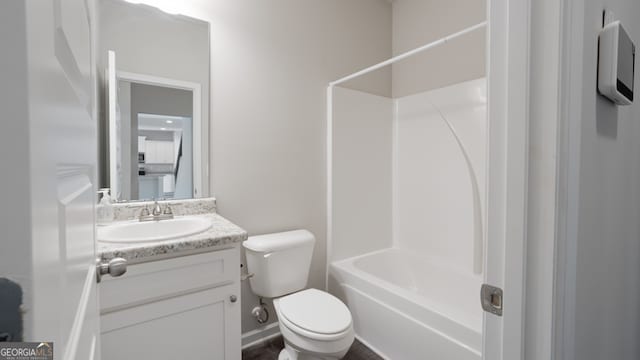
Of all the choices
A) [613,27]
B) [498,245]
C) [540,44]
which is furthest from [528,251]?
[613,27]

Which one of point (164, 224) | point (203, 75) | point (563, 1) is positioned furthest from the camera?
point (203, 75)

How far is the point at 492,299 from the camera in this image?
1.97 feet

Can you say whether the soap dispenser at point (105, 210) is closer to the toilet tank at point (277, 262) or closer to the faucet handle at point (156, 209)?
the faucet handle at point (156, 209)

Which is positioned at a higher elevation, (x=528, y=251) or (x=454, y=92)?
(x=454, y=92)

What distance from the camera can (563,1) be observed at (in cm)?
51

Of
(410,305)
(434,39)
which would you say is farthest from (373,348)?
(434,39)

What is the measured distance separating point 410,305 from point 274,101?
1504 millimetres

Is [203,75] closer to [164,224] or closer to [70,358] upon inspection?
[164,224]

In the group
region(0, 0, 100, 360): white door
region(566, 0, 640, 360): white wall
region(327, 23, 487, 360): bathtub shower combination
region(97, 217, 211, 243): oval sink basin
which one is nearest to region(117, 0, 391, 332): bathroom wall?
region(327, 23, 487, 360): bathtub shower combination

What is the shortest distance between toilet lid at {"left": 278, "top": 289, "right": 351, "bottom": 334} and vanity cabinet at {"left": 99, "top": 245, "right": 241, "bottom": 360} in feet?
0.97

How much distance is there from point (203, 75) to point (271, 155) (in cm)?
62

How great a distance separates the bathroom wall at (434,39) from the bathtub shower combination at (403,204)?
3.7 inches

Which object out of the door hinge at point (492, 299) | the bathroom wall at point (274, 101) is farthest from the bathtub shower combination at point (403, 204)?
the door hinge at point (492, 299)

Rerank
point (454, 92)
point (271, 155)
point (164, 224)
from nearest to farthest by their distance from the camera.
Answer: point (164, 224)
point (271, 155)
point (454, 92)
